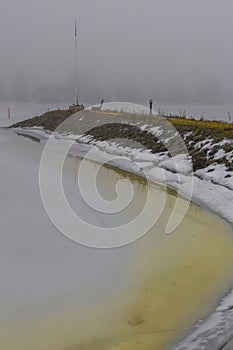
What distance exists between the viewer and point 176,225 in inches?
365

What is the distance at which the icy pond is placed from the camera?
4.78 metres

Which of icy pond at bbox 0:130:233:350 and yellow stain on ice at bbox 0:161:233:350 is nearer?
yellow stain on ice at bbox 0:161:233:350

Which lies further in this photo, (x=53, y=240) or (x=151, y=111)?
(x=151, y=111)

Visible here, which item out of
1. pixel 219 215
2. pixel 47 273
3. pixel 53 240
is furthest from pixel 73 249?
pixel 219 215

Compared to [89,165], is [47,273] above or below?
above

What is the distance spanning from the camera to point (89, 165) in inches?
708

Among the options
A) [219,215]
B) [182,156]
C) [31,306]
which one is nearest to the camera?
[31,306]

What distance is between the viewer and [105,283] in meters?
6.06

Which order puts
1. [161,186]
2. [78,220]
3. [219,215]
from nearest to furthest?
[78,220] → [219,215] → [161,186]

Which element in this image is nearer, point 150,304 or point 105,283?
point 150,304

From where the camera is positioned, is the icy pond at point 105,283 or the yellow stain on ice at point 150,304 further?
the icy pond at point 105,283

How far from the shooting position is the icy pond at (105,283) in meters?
4.78

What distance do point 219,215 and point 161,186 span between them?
376 centimetres

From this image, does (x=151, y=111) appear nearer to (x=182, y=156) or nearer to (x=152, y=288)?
(x=182, y=156)
